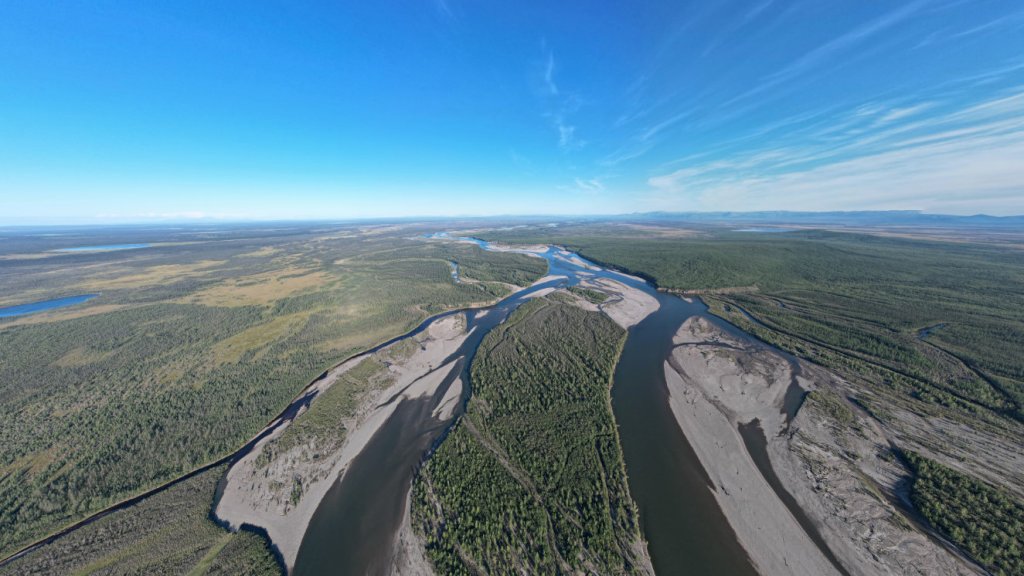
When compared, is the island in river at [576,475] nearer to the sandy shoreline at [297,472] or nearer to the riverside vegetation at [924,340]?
the sandy shoreline at [297,472]

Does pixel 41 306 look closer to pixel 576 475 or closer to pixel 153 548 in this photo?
pixel 153 548

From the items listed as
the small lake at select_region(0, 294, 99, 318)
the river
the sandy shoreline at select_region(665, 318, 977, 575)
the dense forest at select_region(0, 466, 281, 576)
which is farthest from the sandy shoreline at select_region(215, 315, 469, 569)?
the small lake at select_region(0, 294, 99, 318)

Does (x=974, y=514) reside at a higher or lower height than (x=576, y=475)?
higher

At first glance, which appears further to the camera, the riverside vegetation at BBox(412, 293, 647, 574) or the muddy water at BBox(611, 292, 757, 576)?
the muddy water at BBox(611, 292, 757, 576)

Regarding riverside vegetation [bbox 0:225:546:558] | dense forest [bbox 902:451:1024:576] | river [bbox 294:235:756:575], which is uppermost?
riverside vegetation [bbox 0:225:546:558]

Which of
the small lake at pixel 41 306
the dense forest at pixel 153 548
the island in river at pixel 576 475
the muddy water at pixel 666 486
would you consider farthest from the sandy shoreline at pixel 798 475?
the small lake at pixel 41 306

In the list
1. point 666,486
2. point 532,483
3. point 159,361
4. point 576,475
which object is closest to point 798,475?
point 666,486

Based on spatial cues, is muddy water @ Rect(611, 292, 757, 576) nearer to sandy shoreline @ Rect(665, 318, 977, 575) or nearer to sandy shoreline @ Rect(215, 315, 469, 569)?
sandy shoreline @ Rect(665, 318, 977, 575)

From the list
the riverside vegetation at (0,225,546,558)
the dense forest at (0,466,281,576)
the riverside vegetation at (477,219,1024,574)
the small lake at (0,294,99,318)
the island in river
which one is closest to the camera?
the dense forest at (0,466,281,576)
